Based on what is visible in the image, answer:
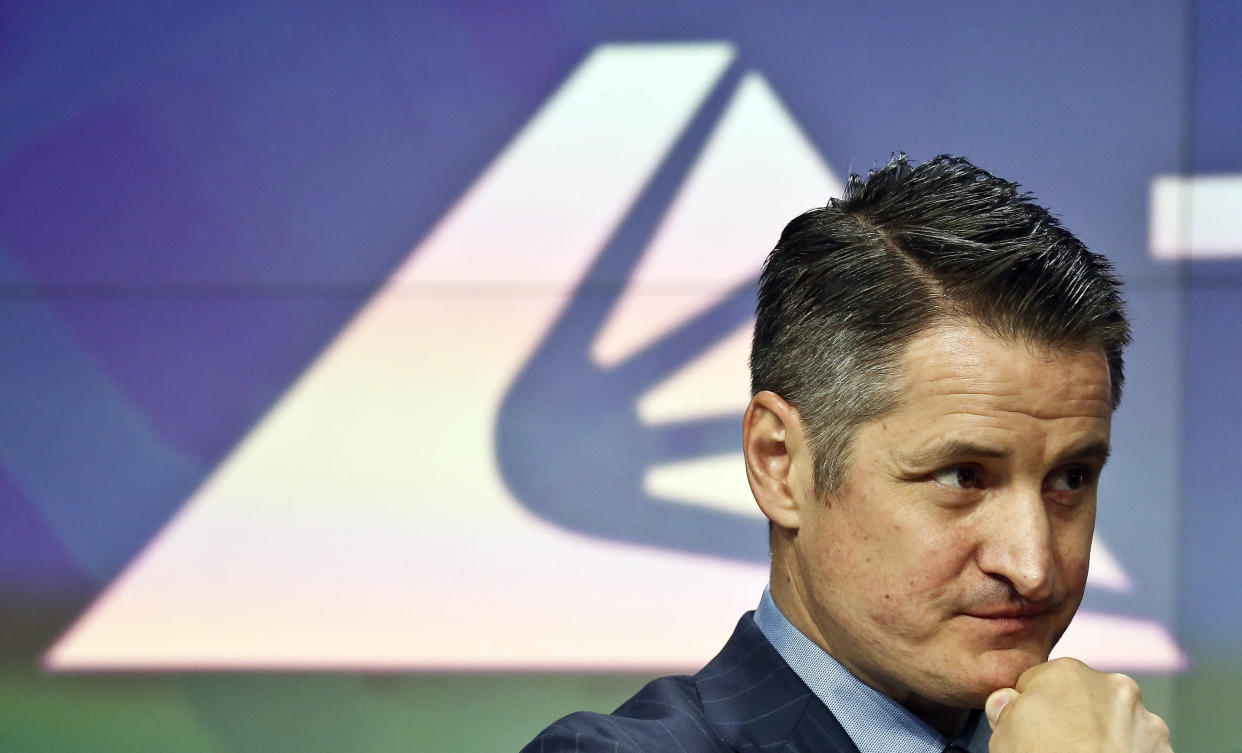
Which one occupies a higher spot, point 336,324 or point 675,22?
point 675,22

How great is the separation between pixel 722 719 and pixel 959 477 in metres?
0.38

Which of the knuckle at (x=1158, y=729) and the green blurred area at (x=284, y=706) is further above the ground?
the knuckle at (x=1158, y=729)

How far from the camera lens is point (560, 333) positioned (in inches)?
133

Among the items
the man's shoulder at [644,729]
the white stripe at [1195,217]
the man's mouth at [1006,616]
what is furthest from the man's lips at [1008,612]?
the white stripe at [1195,217]

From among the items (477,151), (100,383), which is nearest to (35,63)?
(100,383)

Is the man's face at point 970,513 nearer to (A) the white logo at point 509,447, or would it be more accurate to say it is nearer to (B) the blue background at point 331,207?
(A) the white logo at point 509,447

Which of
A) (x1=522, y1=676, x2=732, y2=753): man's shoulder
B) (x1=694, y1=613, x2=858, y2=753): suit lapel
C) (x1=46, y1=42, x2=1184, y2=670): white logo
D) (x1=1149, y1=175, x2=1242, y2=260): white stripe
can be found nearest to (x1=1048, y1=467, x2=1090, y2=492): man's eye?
(x1=694, y1=613, x2=858, y2=753): suit lapel

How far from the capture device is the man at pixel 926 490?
1340 mm

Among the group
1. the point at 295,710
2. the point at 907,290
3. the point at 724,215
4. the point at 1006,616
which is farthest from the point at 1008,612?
the point at 295,710

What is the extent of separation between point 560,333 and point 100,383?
4.05ft

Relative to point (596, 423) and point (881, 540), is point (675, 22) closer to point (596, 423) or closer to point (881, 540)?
point (596, 423)

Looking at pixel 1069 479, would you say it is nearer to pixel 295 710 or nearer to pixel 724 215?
pixel 724 215

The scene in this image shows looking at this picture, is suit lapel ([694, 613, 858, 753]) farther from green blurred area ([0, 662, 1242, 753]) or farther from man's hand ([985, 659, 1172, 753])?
green blurred area ([0, 662, 1242, 753])

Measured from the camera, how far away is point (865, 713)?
144 centimetres
